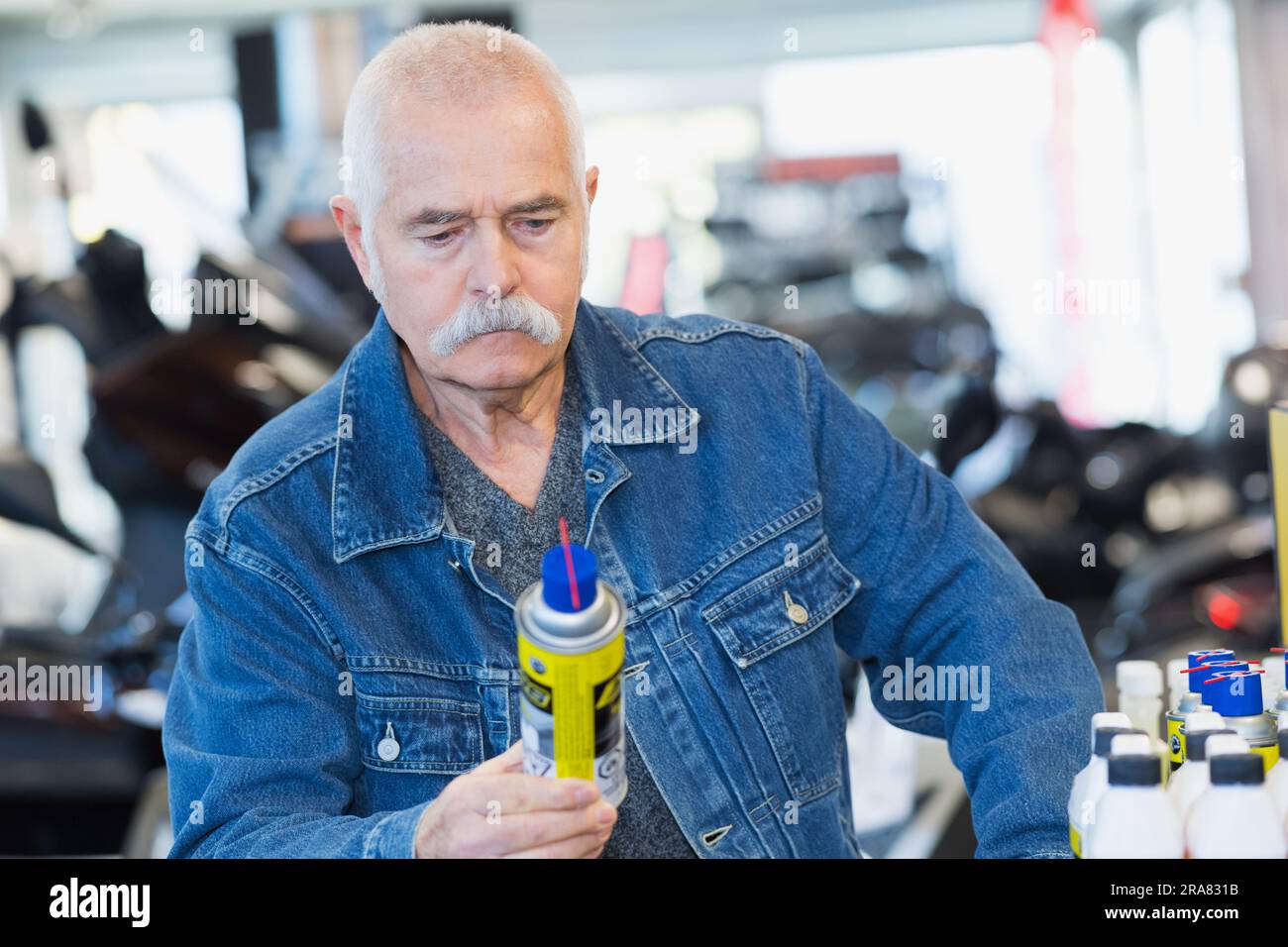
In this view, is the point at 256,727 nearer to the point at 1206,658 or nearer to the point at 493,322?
the point at 493,322

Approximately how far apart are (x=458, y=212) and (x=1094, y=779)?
70 centimetres

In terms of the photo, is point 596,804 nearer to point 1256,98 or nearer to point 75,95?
point 1256,98

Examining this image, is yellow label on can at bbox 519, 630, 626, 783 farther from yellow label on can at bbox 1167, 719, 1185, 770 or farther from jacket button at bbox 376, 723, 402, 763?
yellow label on can at bbox 1167, 719, 1185, 770

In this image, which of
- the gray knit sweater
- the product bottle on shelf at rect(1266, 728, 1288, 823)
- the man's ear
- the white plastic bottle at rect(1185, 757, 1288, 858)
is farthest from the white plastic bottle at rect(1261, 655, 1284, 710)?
the man's ear

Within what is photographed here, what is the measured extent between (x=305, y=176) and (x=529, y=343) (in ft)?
15.0

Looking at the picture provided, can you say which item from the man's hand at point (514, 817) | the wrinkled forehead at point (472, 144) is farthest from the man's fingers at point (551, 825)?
the wrinkled forehead at point (472, 144)

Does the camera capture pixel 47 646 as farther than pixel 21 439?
No

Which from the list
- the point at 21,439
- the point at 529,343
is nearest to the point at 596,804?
the point at 529,343

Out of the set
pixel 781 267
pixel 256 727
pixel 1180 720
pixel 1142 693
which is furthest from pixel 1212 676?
pixel 781 267

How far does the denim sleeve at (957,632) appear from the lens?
125cm

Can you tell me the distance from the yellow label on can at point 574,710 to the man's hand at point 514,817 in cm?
1

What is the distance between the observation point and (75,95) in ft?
34.2

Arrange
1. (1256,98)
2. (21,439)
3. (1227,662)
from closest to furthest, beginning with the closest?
(1227,662) → (21,439) → (1256,98)

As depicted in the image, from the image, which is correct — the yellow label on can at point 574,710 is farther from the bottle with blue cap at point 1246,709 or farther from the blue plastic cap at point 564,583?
the bottle with blue cap at point 1246,709
